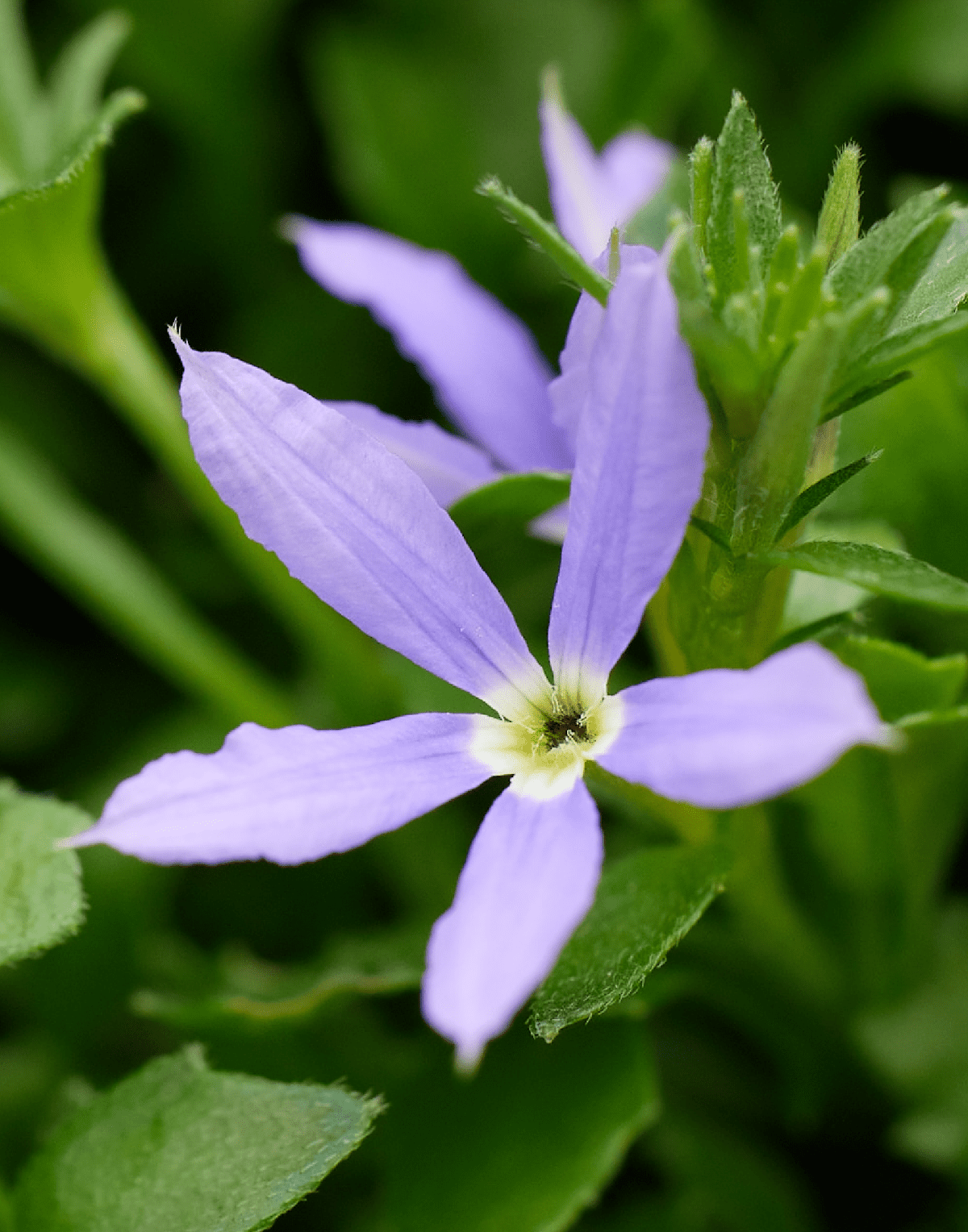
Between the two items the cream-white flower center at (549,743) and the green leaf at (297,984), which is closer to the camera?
the cream-white flower center at (549,743)


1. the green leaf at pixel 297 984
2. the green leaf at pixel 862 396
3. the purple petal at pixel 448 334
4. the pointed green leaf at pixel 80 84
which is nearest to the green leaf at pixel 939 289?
the green leaf at pixel 862 396

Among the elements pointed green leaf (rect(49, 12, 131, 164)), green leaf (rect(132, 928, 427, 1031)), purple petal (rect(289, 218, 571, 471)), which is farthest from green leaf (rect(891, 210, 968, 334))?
pointed green leaf (rect(49, 12, 131, 164))

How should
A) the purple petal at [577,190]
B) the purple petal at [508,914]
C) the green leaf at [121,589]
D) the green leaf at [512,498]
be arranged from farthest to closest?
the green leaf at [121,589], the purple petal at [577,190], the green leaf at [512,498], the purple petal at [508,914]

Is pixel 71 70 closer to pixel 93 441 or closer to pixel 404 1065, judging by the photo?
pixel 93 441

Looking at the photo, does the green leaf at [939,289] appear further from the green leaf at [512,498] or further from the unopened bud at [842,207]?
the green leaf at [512,498]

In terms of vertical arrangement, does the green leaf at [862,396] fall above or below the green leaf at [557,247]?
above

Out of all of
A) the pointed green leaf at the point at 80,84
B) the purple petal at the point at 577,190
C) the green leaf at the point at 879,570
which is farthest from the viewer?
the pointed green leaf at the point at 80,84

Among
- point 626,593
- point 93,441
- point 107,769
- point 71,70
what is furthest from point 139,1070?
point 93,441

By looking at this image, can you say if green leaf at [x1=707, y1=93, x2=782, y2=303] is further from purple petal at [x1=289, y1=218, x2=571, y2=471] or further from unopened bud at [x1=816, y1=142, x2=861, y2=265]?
purple petal at [x1=289, y1=218, x2=571, y2=471]

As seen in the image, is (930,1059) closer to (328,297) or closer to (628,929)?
(628,929)

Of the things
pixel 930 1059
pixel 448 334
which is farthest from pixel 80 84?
pixel 930 1059
